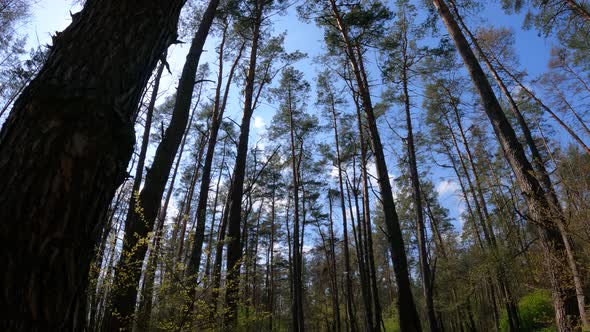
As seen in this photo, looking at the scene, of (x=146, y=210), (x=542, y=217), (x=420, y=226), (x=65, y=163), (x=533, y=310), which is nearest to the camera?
(x=65, y=163)

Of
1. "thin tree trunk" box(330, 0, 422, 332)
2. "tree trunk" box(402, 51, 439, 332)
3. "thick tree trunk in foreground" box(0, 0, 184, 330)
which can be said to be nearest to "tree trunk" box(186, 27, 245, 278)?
"thick tree trunk in foreground" box(0, 0, 184, 330)

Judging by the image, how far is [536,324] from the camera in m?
14.1

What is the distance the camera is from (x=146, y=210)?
337cm

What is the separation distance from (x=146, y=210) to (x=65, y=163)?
8.90 feet

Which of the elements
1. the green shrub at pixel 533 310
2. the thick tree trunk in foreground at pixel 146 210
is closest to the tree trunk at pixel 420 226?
the green shrub at pixel 533 310

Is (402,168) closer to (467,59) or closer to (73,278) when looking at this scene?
(467,59)

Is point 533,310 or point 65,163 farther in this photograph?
point 533,310

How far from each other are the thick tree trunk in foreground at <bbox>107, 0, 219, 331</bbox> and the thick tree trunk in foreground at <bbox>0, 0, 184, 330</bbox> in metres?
2.04

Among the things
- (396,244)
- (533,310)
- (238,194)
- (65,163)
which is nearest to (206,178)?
(238,194)

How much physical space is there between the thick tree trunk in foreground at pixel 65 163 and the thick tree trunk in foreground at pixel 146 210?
204cm

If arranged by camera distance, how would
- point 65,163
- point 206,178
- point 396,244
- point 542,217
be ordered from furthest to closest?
point 206,178
point 396,244
point 542,217
point 65,163

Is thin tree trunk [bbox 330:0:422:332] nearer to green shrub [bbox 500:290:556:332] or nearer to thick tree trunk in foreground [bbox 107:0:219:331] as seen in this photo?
thick tree trunk in foreground [bbox 107:0:219:331]

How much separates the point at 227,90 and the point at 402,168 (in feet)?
34.2

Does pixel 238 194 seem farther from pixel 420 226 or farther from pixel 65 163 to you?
pixel 420 226
